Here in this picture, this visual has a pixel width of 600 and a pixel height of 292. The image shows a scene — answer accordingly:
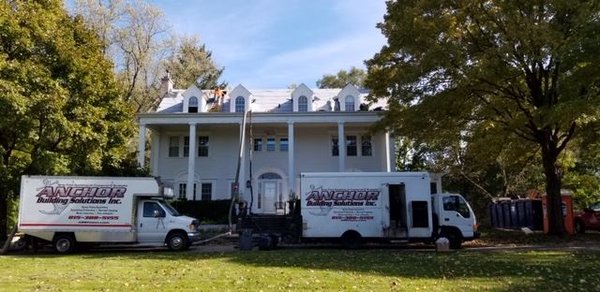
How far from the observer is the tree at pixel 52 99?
1855cm

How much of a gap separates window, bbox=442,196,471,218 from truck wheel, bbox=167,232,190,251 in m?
9.82

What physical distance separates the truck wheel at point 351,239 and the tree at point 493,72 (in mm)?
5684

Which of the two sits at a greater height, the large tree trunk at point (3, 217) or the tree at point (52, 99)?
the tree at point (52, 99)

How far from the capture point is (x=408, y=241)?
19781 mm

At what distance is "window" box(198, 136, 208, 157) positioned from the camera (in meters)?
34.3

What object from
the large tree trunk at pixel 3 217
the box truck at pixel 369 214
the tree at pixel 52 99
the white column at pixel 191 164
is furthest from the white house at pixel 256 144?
the box truck at pixel 369 214

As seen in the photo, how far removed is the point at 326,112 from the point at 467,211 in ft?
45.5

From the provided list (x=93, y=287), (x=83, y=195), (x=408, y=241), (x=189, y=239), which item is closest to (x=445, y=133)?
(x=408, y=241)

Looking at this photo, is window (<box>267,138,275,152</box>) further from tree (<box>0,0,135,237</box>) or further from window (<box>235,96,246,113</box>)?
tree (<box>0,0,135,237</box>)

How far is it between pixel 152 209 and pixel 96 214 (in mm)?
1950

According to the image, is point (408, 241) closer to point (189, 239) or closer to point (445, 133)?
point (445, 133)

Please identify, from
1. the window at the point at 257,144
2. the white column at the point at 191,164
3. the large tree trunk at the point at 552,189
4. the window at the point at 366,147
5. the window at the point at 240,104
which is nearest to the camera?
the large tree trunk at the point at 552,189

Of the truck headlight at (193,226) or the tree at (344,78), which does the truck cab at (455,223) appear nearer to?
the truck headlight at (193,226)

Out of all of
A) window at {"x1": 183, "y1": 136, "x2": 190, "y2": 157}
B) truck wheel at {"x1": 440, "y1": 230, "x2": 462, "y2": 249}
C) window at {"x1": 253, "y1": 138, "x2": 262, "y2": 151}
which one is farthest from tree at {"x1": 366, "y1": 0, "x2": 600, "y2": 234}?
window at {"x1": 183, "y1": 136, "x2": 190, "y2": 157}
